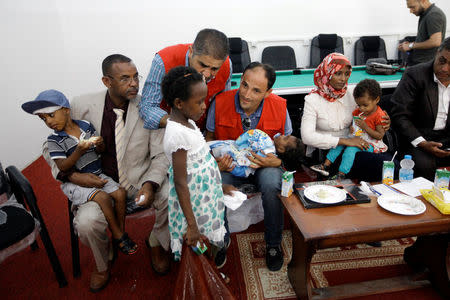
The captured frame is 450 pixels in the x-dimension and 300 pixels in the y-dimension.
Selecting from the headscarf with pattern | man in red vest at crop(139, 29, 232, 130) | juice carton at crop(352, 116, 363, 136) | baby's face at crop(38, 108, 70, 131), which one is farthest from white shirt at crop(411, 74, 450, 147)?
baby's face at crop(38, 108, 70, 131)

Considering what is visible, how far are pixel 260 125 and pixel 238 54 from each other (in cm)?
332

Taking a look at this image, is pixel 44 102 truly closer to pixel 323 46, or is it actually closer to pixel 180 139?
pixel 180 139

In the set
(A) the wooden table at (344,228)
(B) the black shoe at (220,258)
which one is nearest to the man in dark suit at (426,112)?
(A) the wooden table at (344,228)

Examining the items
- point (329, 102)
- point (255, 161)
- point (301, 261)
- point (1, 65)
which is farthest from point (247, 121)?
point (1, 65)

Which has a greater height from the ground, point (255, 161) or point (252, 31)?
point (252, 31)

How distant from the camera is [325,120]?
7.73 ft

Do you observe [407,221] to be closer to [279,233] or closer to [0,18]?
[279,233]

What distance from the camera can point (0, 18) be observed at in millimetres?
3379

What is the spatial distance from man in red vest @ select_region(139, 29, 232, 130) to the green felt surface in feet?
4.14

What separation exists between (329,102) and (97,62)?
4473mm

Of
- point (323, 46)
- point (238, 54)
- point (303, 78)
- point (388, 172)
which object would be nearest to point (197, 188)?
→ point (388, 172)

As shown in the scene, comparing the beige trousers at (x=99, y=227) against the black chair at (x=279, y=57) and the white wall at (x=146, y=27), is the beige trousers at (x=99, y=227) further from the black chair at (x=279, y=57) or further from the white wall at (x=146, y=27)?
the black chair at (x=279, y=57)

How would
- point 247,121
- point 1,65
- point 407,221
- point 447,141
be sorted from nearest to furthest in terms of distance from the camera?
point 407,221
point 247,121
point 447,141
point 1,65

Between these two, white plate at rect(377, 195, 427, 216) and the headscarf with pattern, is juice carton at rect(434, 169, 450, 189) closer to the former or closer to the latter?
white plate at rect(377, 195, 427, 216)
